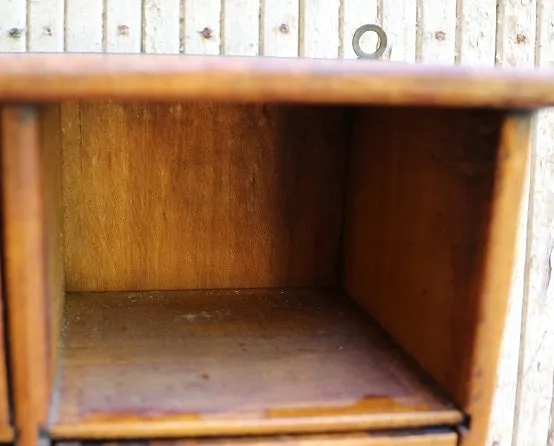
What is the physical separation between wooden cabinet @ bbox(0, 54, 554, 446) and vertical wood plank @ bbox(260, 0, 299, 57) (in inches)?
6.6

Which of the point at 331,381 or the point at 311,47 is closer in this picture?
the point at 331,381

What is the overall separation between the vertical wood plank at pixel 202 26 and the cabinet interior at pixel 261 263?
0.56 feet

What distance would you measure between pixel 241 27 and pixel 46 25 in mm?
296

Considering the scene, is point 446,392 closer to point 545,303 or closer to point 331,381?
point 331,381

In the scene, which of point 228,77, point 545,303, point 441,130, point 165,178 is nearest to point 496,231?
point 441,130

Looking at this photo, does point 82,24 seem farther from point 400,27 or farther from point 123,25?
point 400,27

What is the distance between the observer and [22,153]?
0.51 meters

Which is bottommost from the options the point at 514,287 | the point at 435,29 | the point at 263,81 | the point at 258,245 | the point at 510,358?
the point at 510,358

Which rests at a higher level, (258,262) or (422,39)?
(422,39)

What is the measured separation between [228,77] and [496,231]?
0.87 ft

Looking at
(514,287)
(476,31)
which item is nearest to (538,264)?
(514,287)

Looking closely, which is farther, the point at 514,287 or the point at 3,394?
the point at 514,287

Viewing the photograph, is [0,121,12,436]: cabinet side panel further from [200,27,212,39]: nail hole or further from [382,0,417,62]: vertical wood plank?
[382,0,417,62]: vertical wood plank

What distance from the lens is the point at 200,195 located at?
0.96 m
